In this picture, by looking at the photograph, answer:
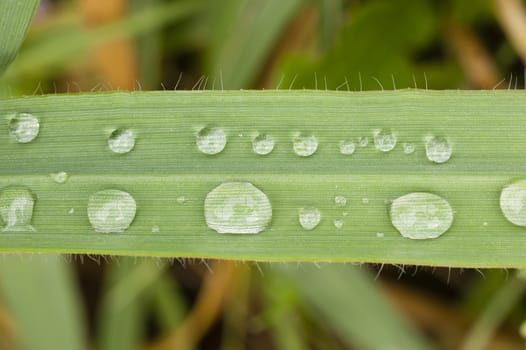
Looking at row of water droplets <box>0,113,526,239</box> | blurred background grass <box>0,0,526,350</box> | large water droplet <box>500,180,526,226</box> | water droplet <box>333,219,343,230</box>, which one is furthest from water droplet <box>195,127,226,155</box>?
blurred background grass <box>0,0,526,350</box>

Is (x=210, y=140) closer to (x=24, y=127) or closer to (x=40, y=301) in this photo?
(x=24, y=127)

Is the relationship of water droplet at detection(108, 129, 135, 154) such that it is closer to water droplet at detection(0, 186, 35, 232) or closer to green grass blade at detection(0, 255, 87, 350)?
water droplet at detection(0, 186, 35, 232)

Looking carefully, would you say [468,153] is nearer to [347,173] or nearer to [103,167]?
[347,173]

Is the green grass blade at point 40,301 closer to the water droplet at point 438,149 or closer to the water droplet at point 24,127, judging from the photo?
the water droplet at point 24,127

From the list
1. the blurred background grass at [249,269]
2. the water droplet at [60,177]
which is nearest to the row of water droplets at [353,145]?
the water droplet at [60,177]

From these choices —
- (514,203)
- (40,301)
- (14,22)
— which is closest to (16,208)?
(14,22)

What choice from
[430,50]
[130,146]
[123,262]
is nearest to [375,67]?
[430,50]
